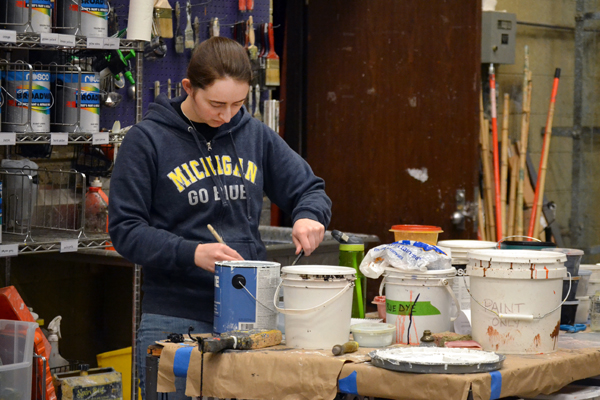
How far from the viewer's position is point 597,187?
19.8ft

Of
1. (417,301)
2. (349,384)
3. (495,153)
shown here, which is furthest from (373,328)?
(495,153)

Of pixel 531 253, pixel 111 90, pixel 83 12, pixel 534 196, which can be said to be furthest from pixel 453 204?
pixel 531 253

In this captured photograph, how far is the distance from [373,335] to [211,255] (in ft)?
1.40

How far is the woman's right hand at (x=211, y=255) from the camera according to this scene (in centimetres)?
197

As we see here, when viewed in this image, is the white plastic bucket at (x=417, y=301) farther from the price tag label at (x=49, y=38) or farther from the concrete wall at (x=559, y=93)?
the concrete wall at (x=559, y=93)

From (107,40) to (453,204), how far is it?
2095 millimetres

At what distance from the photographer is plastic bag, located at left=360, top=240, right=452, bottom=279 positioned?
78.9 inches

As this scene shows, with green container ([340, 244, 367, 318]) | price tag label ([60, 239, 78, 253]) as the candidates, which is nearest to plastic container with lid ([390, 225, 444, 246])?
green container ([340, 244, 367, 318])

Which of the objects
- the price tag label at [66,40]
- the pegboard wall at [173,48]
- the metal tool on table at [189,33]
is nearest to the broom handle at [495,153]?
the pegboard wall at [173,48]

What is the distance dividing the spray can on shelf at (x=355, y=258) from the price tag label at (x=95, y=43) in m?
1.53

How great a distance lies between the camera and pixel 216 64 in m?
2.07

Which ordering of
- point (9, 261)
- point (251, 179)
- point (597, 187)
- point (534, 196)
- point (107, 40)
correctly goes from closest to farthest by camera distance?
1. point (251, 179)
2. point (107, 40)
3. point (9, 261)
4. point (534, 196)
5. point (597, 187)

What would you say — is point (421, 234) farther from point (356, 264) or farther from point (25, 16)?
point (25, 16)

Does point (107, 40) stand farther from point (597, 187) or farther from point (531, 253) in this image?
point (597, 187)
